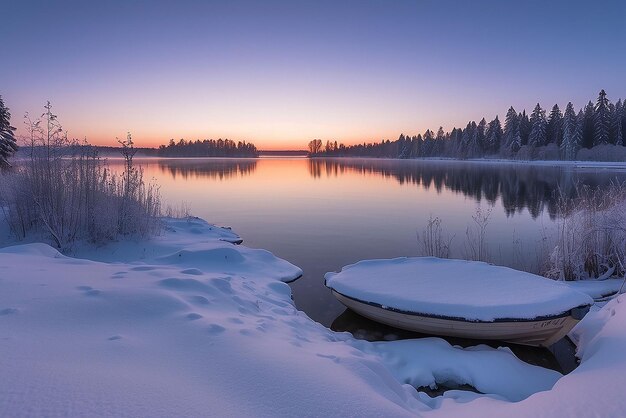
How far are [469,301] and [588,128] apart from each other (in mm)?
76649

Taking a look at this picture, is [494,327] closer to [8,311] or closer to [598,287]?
[598,287]

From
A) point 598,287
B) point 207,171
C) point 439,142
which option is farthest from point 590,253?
point 439,142

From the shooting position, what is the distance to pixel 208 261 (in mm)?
10430

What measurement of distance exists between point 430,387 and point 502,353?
67.2 inches

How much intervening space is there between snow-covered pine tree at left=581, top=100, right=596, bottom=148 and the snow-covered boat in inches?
2905

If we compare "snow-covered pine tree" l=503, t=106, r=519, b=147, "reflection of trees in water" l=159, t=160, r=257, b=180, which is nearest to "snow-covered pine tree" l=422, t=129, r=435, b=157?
"snow-covered pine tree" l=503, t=106, r=519, b=147

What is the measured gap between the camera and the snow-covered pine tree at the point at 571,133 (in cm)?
6249

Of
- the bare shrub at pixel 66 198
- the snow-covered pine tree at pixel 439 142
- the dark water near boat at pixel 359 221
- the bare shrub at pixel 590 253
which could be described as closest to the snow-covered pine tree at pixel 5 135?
the dark water near boat at pixel 359 221

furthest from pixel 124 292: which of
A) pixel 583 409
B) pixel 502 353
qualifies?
pixel 502 353

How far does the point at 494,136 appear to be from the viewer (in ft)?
270

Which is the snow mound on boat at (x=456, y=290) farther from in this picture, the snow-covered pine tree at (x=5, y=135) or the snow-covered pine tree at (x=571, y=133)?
the snow-covered pine tree at (x=571, y=133)

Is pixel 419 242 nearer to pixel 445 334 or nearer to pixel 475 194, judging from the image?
pixel 445 334

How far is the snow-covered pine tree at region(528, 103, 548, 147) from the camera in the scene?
68.6 meters

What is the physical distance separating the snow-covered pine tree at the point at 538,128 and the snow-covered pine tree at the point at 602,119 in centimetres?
800
